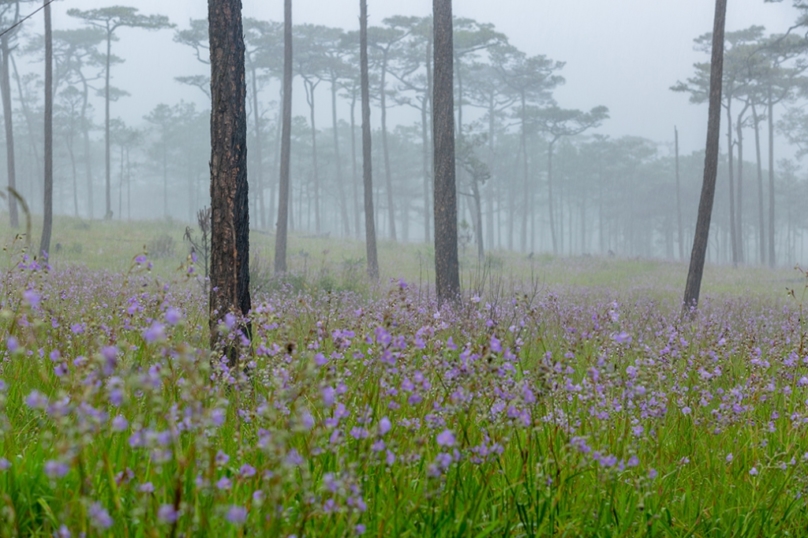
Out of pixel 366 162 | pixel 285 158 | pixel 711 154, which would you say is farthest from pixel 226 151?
pixel 285 158

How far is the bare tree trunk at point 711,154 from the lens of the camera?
11461mm

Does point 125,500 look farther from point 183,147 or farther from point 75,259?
point 183,147

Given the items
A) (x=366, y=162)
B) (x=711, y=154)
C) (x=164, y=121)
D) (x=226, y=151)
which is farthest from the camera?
(x=164, y=121)

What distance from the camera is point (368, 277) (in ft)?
59.3

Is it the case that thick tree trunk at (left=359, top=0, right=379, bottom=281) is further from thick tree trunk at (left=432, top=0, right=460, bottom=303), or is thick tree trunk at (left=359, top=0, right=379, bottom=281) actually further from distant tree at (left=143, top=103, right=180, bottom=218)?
distant tree at (left=143, top=103, right=180, bottom=218)

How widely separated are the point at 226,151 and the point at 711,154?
30.1ft

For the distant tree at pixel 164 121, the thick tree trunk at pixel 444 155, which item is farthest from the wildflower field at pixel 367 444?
the distant tree at pixel 164 121

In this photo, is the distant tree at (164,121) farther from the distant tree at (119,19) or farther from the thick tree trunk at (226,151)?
the thick tree trunk at (226,151)

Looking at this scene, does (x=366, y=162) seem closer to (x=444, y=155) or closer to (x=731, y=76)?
(x=444, y=155)

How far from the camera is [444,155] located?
10828mm

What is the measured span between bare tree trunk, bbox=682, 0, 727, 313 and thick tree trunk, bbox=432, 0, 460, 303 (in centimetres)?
416

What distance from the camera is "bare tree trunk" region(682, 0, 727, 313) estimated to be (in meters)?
11.5

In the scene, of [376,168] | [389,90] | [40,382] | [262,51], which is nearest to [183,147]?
[376,168]

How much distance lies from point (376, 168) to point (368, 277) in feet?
134
